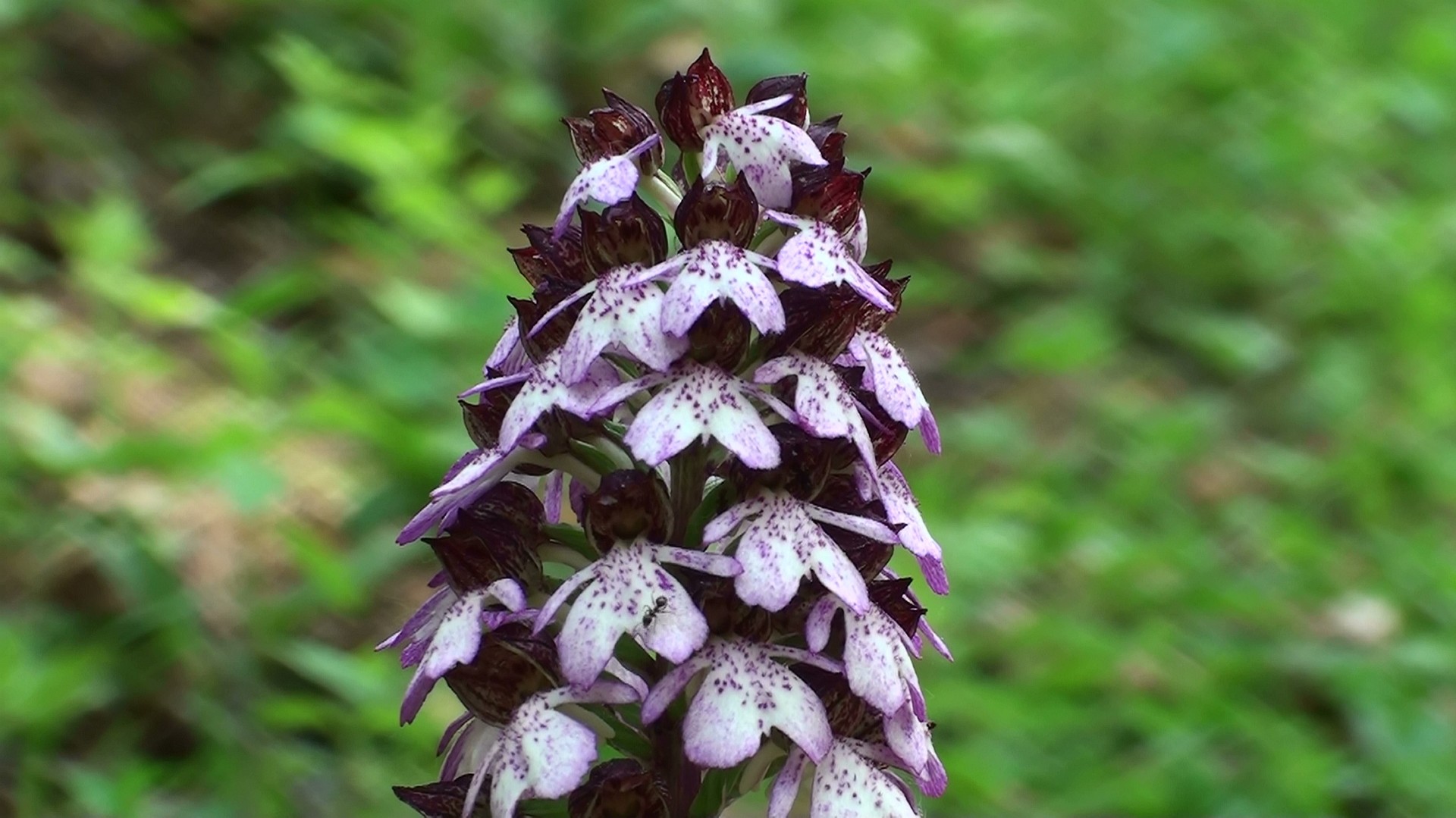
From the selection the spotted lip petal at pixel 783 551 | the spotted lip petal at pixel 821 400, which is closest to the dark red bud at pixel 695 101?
the spotted lip petal at pixel 821 400

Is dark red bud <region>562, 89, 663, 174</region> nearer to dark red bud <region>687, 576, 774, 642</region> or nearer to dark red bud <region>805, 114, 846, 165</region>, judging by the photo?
dark red bud <region>805, 114, 846, 165</region>

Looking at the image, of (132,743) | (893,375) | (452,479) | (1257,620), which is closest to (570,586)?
(452,479)

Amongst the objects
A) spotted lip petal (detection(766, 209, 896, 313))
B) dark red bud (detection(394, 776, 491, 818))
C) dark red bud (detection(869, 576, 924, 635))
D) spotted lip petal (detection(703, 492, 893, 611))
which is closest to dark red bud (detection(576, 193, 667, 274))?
spotted lip petal (detection(766, 209, 896, 313))

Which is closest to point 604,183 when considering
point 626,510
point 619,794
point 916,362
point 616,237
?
point 616,237

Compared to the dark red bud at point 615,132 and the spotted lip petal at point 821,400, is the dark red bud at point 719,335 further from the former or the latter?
the dark red bud at point 615,132

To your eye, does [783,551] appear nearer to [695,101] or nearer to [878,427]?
[878,427]
